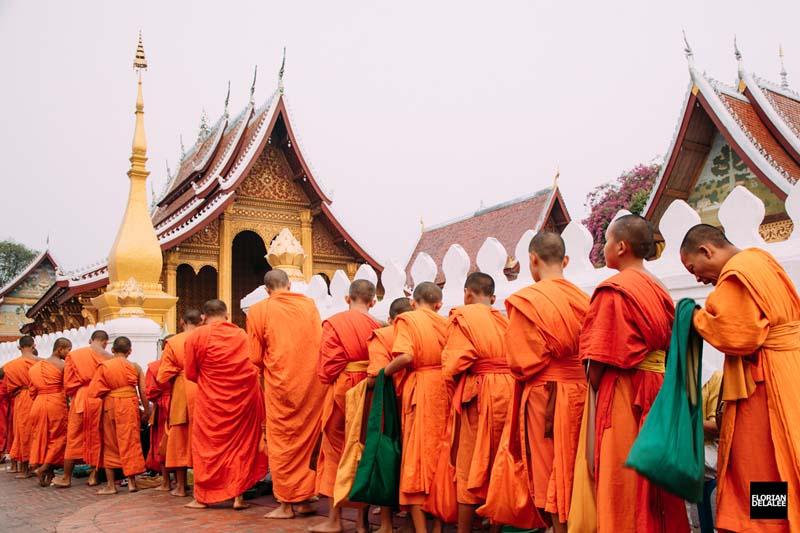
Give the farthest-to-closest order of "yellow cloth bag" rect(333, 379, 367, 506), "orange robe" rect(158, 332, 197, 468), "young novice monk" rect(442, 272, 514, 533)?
"orange robe" rect(158, 332, 197, 468)
"yellow cloth bag" rect(333, 379, 367, 506)
"young novice monk" rect(442, 272, 514, 533)

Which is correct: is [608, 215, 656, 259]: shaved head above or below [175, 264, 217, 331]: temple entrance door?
below

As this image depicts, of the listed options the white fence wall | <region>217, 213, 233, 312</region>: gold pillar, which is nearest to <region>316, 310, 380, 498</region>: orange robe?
the white fence wall

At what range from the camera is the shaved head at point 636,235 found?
2.99 meters

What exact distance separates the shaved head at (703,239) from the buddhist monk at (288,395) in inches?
119

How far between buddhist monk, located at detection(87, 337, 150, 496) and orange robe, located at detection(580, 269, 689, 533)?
201 inches

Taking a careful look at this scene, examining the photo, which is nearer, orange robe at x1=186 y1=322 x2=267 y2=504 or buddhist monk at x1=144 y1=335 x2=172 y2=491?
orange robe at x1=186 y1=322 x2=267 y2=504

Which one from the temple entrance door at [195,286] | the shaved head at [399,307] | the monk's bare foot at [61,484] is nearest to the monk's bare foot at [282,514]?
the shaved head at [399,307]

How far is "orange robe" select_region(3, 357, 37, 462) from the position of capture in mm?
8273

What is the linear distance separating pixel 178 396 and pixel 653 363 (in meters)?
4.45

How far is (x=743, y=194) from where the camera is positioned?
11.3ft

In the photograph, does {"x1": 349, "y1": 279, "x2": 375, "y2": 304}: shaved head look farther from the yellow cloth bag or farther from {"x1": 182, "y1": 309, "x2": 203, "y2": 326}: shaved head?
{"x1": 182, "y1": 309, "x2": 203, "y2": 326}: shaved head

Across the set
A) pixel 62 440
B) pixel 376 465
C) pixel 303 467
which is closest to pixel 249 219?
pixel 62 440

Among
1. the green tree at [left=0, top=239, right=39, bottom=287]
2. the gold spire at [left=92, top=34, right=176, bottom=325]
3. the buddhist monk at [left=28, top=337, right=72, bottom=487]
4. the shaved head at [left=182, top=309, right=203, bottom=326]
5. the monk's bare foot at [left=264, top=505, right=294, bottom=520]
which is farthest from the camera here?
the green tree at [left=0, top=239, right=39, bottom=287]

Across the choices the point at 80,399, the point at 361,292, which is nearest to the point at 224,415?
the point at 361,292
